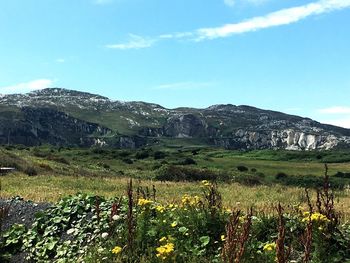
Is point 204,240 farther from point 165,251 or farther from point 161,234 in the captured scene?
point 165,251

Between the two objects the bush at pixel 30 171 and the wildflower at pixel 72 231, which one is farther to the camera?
the bush at pixel 30 171

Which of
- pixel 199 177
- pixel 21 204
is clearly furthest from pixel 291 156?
pixel 21 204

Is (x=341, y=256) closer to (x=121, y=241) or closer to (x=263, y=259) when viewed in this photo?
(x=263, y=259)

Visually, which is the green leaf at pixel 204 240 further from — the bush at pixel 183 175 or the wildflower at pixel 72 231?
the bush at pixel 183 175

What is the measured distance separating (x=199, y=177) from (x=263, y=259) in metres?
47.6

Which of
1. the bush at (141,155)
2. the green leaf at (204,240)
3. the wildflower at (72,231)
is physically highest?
the green leaf at (204,240)

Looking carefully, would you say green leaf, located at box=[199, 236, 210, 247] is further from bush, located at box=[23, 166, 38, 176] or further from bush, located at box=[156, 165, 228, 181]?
bush, located at box=[156, 165, 228, 181]

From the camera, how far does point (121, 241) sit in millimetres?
10148

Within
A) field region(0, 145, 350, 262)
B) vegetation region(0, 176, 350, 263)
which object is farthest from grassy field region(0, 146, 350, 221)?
vegetation region(0, 176, 350, 263)

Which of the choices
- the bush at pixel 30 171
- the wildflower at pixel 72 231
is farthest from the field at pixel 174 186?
the wildflower at pixel 72 231

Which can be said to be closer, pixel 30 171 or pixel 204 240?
pixel 204 240

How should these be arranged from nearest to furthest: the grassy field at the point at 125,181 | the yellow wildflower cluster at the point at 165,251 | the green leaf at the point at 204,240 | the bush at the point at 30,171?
the yellow wildflower cluster at the point at 165,251, the green leaf at the point at 204,240, the grassy field at the point at 125,181, the bush at the point at 30,171

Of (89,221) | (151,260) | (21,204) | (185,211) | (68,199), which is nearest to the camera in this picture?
(151,260)

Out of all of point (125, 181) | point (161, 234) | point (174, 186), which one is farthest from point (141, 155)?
point (161, 234)
